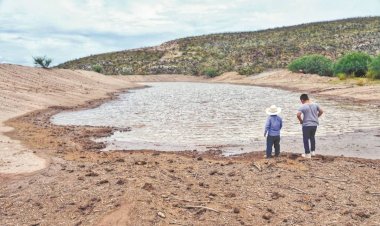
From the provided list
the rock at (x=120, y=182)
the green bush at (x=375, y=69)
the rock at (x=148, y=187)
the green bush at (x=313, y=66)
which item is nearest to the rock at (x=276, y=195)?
the rock at (x=148, y=187)

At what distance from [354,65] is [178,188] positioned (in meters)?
54.3

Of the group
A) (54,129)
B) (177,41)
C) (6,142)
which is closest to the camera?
(6,142)

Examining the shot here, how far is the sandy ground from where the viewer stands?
9.56 meters

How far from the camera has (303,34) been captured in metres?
124

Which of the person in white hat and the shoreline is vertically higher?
the person in white hat

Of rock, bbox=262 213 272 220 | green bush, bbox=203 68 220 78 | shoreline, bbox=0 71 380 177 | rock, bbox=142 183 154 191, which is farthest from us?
green bush, bbox=203 68 220 78

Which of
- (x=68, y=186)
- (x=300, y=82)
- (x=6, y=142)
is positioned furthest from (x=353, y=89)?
(x=68, y=186)

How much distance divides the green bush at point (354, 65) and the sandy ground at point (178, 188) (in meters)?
47.9

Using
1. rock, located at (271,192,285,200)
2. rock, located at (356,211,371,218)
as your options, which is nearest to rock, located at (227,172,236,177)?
rock, located at (271,192,285,200)

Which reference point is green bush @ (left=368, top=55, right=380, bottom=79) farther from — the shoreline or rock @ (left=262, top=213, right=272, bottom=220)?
rock @ (left=262, top=213, right=272, bottom=220)

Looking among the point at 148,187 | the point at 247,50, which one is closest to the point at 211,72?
the point at 247,50

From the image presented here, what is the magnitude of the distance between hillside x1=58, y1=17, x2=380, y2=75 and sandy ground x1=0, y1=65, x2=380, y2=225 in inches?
3028

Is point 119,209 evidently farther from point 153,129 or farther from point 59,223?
point 153,129

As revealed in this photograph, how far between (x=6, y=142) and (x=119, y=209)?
981 cm
